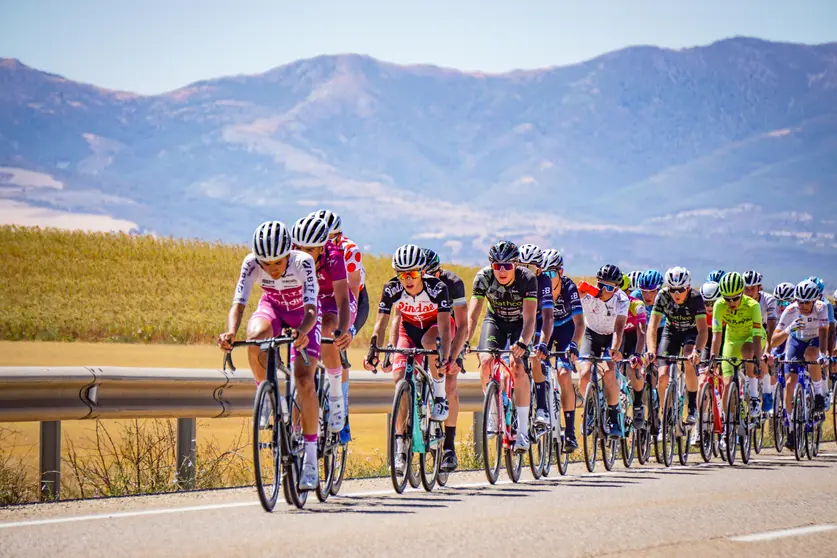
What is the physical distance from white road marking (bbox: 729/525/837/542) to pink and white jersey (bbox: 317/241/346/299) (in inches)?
151

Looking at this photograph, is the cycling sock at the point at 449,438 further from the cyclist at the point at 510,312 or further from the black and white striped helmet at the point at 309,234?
the black and white striped helmet at the point at 309,234

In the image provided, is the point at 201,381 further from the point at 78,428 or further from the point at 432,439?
the point at 78,428

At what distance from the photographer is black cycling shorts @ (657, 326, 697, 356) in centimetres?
1638

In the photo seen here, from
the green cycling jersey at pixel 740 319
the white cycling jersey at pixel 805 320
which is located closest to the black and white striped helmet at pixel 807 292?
the white cycling jersey at pixel 805 320

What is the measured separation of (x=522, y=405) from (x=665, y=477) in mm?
1831

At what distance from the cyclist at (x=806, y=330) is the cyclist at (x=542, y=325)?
5214mm

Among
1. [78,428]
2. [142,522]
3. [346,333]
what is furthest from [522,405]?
[78,428]

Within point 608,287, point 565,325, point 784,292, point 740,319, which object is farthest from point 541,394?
point 784,292

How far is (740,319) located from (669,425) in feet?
5.54

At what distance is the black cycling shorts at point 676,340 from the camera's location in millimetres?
16375

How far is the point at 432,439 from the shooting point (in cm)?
1208

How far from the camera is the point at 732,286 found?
16078mm

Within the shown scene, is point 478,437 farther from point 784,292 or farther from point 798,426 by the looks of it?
point 784,292

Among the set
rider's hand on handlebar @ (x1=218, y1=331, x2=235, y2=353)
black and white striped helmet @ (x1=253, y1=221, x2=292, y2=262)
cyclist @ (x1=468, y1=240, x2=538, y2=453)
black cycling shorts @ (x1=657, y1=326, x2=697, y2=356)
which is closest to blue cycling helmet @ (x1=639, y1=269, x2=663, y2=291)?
black cycling shorts @ (x1=657, y1=326, x2=697, y2=356)
